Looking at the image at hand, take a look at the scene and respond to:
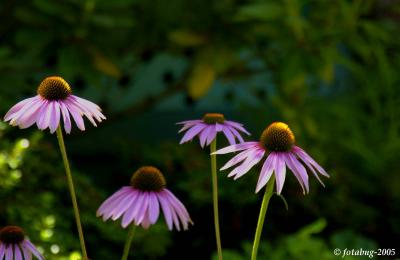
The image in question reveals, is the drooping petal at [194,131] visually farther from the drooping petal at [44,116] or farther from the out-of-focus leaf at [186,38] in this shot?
the out-of-focus leaf at [186,38]

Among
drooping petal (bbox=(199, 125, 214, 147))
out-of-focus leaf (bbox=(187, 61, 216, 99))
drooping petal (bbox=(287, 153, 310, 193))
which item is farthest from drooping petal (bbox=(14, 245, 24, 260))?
out-of-focus leaf (bbox=(187, 61, 216, 99))

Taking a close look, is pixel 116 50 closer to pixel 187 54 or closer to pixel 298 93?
pixel 187 54

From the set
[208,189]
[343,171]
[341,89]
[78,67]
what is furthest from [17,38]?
[341,89]

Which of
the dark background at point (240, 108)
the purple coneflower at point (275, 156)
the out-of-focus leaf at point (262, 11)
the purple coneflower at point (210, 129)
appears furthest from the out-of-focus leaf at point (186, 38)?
the purple coneflower at point (275, 156)

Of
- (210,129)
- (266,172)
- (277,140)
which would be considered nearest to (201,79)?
(210,129)

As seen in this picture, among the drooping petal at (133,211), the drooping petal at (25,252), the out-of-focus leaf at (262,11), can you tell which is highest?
the out-of-focus leaf at (262,11)

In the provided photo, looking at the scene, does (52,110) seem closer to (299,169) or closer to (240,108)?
(299,169)
